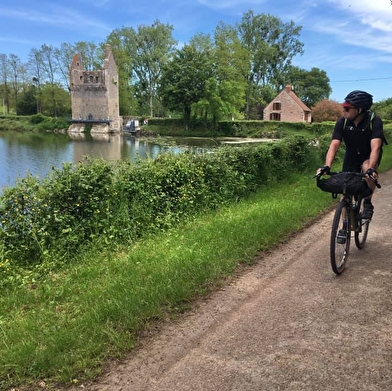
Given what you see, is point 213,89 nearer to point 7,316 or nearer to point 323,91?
point 323,91

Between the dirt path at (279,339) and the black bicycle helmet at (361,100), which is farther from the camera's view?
the black bicycle helmet at (361,100)

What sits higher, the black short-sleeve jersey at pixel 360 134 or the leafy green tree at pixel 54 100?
the leafy green tree at pixel 54 100

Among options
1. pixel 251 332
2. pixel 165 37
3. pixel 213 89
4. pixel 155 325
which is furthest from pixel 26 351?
pixel 165 37

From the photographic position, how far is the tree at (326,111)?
231 feet

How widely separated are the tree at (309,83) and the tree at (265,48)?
13.6 ft

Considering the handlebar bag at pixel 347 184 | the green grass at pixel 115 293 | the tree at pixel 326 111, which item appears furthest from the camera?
the tree at pixel 326 111

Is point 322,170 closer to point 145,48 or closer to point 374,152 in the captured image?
point 374,152

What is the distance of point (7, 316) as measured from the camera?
4.05m

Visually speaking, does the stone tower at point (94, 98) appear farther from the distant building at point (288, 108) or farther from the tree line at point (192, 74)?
the distant building at point (288, 108)

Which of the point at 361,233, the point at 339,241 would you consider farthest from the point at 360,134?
the point at 361,233

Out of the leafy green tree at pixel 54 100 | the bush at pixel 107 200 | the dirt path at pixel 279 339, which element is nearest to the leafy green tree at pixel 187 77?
the leafy green tree at pixel 54 100

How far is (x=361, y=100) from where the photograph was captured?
446 centimetres

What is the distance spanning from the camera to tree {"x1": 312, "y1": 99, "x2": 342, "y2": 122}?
7050cm

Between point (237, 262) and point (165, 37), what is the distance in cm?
8634
